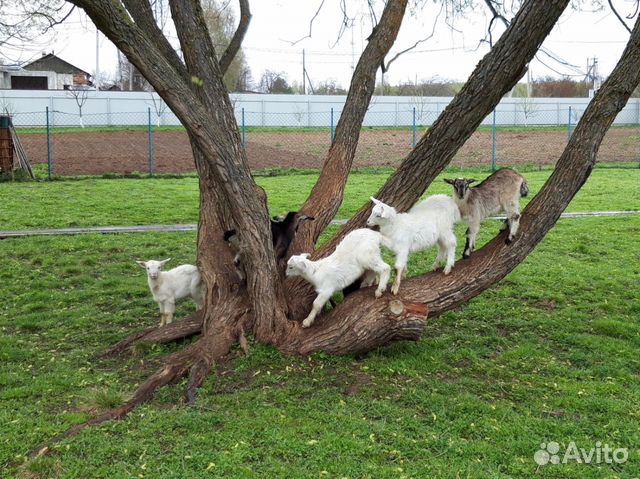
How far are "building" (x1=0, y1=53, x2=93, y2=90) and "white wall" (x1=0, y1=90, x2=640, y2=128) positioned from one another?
31.9 ft

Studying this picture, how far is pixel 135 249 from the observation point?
10.6 meters

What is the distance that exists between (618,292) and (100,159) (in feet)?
65.2

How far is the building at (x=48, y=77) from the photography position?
49.8m

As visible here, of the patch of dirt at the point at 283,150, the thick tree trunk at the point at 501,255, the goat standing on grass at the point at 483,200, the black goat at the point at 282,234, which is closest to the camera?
the thick tree trunk at the point at 501,255

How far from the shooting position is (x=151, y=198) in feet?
51.8

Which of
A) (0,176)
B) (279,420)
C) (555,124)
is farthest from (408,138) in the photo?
(279,420)

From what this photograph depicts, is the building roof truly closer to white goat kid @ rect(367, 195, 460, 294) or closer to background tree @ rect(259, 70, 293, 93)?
background tree @ rect(259, 70, 293, 93)

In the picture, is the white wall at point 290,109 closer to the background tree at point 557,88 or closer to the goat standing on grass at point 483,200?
the background tree at point 557,88

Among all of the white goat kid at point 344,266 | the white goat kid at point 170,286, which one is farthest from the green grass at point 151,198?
the white goat kid at point 344,266

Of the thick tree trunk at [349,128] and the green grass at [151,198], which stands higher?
the thick tree trunk at [349,128]

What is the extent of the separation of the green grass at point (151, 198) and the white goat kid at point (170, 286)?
582 cm

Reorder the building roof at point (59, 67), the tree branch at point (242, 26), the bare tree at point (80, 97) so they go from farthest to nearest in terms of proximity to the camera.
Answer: the building roof at point (59, 67)
the bare tree at point (80, 97)
the tree branch at point (242, 26)

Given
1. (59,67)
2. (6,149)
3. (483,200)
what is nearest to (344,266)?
(483,200)

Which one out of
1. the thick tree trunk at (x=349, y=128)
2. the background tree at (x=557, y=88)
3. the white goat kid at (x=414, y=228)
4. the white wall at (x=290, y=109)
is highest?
the background tree at (x=557, y=88)
